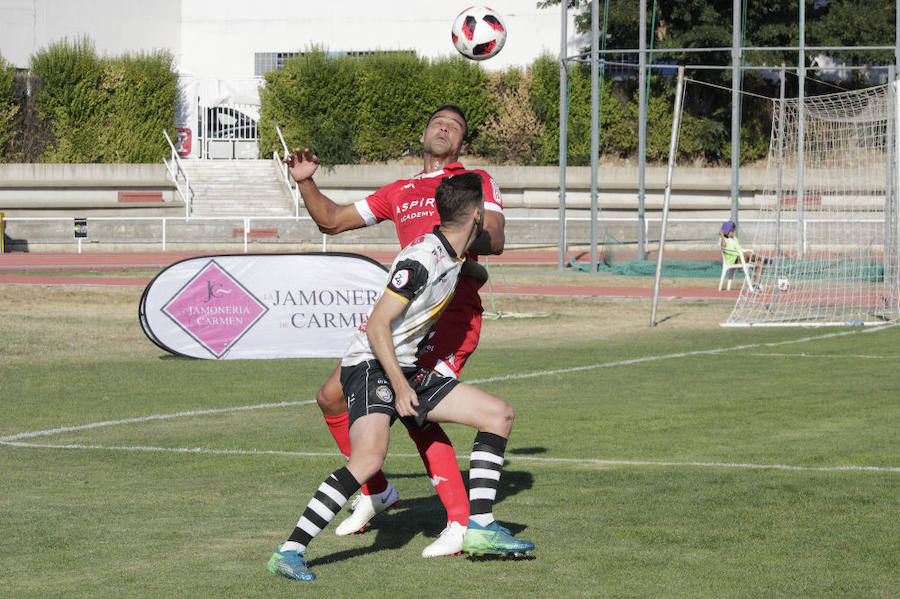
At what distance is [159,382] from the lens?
45.6 ft

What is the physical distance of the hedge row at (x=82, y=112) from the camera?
165ft

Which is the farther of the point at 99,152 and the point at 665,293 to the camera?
the point at 99,152

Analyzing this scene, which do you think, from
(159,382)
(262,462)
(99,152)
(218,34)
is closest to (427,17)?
(218,34)

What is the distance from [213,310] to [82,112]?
3720cm

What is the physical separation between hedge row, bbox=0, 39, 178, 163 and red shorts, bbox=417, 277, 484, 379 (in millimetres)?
45583

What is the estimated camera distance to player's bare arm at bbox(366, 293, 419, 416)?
562 cm

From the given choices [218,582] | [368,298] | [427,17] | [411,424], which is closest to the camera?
[218,582]

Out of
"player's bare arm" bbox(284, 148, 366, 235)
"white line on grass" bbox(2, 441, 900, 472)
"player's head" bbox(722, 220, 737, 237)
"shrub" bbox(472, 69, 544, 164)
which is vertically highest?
"shrub" bbox(472, 69, 544, 164)

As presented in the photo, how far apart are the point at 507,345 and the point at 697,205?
105 feet

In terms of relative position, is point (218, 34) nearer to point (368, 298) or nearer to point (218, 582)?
point (368, 298)

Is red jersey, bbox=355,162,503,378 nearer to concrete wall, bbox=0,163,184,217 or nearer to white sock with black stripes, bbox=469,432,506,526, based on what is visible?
white sock with black stripes, bbox=469,432,506,526

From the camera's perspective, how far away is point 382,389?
5805 millimetres

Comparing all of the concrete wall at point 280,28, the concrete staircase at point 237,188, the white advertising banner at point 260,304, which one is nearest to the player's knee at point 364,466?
the white advertising banner at point 260,304

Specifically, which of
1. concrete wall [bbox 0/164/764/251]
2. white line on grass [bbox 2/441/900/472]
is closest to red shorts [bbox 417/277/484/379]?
white line on grass [bbox 2/441/900/472]
